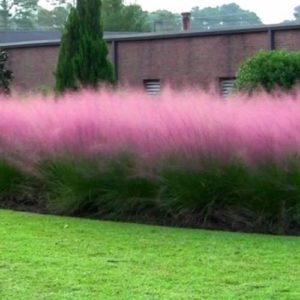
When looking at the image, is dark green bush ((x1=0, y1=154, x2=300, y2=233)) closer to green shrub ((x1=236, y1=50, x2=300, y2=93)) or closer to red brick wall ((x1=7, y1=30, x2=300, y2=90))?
green shrub ((x1=236, y1=50, x2=300, y2=93))

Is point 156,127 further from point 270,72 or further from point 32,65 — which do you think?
point 32,65

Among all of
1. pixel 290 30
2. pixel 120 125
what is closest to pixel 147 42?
pixel 290 30

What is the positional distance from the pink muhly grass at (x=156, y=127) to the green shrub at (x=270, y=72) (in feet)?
13.6

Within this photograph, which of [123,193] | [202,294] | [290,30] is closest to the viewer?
[202,294]

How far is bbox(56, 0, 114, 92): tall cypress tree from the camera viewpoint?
1789 centimetres

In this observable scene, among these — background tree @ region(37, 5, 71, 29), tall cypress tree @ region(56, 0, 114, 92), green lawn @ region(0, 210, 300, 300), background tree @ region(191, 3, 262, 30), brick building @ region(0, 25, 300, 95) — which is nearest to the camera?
green lawn @ region(0, 210, 300, 300)

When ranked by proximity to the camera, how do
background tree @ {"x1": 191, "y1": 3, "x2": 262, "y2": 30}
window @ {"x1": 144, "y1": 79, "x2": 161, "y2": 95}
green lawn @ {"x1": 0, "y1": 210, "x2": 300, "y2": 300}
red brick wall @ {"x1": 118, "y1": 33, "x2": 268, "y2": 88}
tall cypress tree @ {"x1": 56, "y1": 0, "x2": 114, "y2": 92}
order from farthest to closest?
background tree @ {"x1": 191, "y1": 3, "x2": 262, "y2": 30} → window @ {"x1": 144, "y1": 79, "x2": 161, "y2": 95} → red brick wall @ {"x1": 118, "y1": 33, "x2": 268, "y2": 88} → tall cypress tree @ {"x1": 56, "y1": 0, "x2": 114, "y2": 92} → green lawn @ {"x1": 0, "y1": 210, "x2": 300, "y2": 300}

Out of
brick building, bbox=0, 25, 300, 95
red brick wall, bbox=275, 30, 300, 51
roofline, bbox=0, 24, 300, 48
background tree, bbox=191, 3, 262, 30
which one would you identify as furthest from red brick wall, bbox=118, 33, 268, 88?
background tree, bbox=191, 3, 262, 30

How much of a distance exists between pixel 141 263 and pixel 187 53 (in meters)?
20.6

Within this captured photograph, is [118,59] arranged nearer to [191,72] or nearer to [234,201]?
[191,72]

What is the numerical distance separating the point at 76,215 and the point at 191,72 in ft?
55.9

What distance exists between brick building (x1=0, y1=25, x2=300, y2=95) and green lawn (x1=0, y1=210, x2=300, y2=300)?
52.9ft

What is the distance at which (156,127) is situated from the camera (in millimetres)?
10750

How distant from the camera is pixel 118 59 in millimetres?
29250
